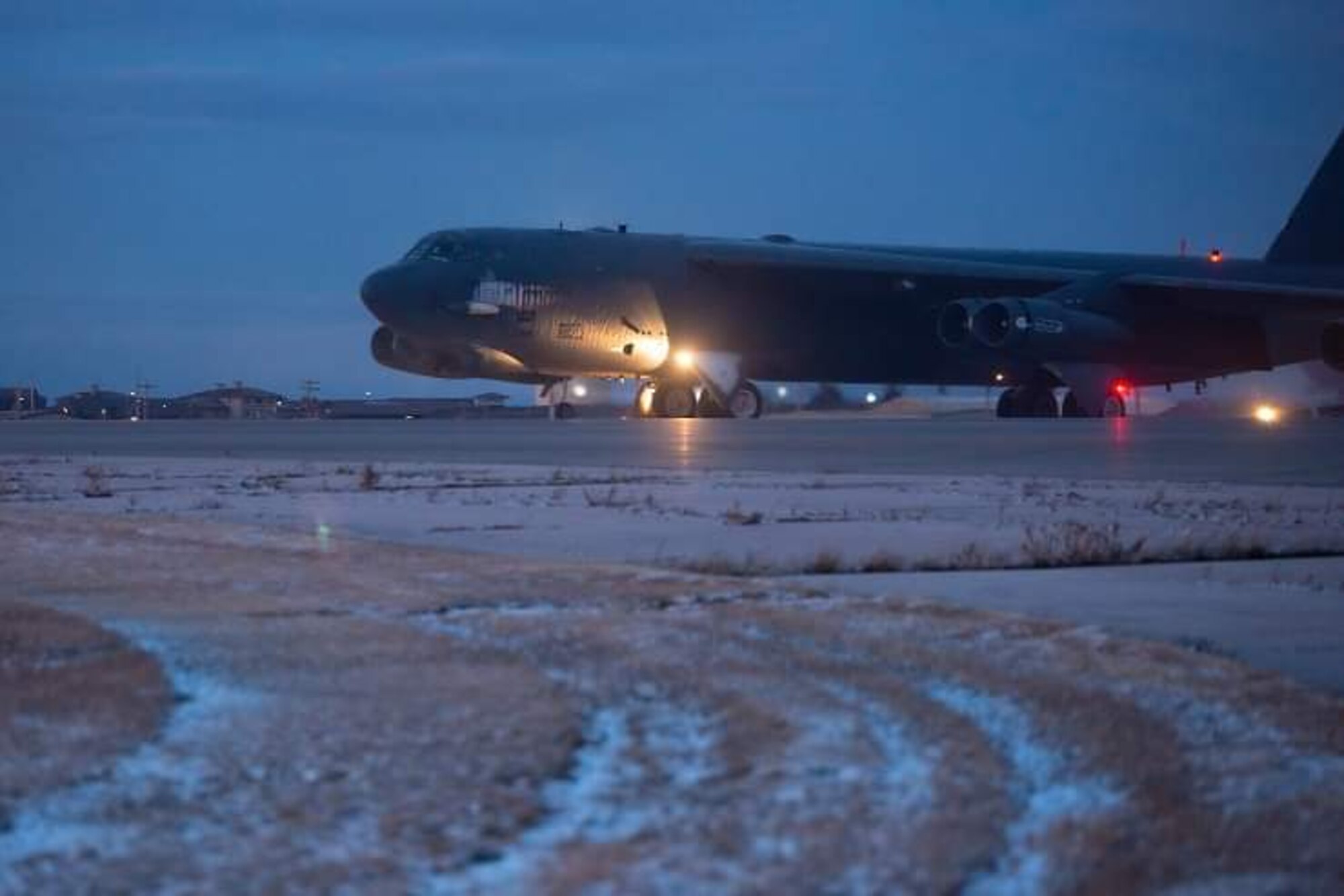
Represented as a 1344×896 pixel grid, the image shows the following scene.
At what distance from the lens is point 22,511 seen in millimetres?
8820

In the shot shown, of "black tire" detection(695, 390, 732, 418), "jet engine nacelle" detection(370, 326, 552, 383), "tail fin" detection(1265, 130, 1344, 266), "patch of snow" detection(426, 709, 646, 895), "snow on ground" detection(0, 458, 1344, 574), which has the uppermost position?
"tail fin" detection(1265, 130, 1344, 266)

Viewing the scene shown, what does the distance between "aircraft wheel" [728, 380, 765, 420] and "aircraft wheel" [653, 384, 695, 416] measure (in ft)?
2.41

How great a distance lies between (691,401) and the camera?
3077 cm

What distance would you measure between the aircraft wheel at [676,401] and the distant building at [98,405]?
2518cm

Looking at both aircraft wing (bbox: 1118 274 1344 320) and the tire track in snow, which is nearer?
the tire track in snow

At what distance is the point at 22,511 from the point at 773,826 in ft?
22.5

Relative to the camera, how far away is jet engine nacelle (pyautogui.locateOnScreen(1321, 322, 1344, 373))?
3200 cm

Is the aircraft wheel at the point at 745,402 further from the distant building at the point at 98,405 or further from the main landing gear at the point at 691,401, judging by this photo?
the distant building at the point at 98,405

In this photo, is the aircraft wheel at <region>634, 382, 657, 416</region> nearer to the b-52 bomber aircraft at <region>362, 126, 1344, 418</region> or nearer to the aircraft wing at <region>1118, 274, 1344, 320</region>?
the b-52 bomber aircraft at <region>362, 126, 1344, 418</region>

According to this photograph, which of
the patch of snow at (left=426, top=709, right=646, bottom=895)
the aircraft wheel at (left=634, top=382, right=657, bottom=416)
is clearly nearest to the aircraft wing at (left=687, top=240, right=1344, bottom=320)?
the aircraft wheel at (left=634, top=382, right=657, bottom=416)

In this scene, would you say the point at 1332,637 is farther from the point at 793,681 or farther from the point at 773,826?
the point at 773,826

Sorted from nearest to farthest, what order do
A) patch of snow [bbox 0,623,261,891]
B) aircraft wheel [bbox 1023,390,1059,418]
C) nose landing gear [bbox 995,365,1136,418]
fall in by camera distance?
1. patch of snow [bbox 0,623,261,891]
2. nose landing gear [bbox 995,365,1136,418]
3. aircraft wheel [bbox 1023,390,1059,418]

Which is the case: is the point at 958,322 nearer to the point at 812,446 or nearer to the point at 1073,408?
the point at 1073,408

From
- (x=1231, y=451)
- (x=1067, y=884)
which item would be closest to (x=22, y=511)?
(x=1067, y=884)
